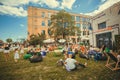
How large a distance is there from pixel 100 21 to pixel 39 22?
94.5 ft

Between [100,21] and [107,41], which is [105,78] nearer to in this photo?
[107,41]

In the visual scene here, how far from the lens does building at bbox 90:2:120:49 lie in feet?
55.8

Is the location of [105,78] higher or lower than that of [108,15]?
lower

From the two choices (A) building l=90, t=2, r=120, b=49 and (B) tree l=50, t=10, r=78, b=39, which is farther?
(B) tree l=50, t=10, r=78, b=39

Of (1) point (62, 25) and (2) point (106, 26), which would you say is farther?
(1) point (62, 25)

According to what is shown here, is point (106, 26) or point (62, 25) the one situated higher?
point (62, 25)

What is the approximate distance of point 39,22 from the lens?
44.8 metres

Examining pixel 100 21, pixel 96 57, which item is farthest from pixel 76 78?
pixel 100 21

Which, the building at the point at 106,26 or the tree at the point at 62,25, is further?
the tree at the point at 62,25

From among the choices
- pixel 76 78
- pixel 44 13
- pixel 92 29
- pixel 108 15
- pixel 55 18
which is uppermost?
pixel 44 13

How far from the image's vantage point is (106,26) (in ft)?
64.0

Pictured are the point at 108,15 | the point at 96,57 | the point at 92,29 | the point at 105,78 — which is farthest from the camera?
the point at 92,29

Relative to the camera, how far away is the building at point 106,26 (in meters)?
17.0

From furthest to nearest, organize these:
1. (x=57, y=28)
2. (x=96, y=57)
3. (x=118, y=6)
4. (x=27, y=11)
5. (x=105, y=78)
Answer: (x=27, y=11), (x=57, y=28), (x=118, y=6), (x=96, y=57), (x=105, y=78)
